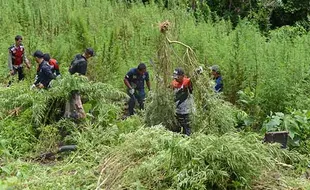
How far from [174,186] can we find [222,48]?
232 inches

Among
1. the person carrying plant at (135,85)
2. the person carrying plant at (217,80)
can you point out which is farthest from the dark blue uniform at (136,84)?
the person carrying plant at (217,80)

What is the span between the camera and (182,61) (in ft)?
24.8

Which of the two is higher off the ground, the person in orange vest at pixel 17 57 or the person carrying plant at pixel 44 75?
the person carrying plant at pixel 44 75

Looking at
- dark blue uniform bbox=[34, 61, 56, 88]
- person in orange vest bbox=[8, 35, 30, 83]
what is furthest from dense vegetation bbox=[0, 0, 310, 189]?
dark blue uniform bbox=[34, 61, 56, 88]

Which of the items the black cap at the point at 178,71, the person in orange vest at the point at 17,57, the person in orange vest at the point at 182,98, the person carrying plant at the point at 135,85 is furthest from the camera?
the person in orange vest at the point at 17,57

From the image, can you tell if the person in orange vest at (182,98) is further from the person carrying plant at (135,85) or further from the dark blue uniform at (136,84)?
the dark blue uniform at (136,84)

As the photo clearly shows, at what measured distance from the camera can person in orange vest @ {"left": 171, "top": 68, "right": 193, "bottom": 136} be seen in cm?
770

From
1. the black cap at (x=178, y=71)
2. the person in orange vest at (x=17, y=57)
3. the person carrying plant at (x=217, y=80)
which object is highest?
the black cap at (x=178, y=71)

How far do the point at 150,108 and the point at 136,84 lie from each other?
2.23m

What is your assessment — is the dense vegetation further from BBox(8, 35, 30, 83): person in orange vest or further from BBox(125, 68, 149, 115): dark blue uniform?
BBox(8, 35, 30, 83): person in orange vest

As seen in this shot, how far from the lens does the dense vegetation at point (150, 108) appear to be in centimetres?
568

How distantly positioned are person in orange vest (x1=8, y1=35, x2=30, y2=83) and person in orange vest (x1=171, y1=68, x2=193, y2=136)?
184 inches

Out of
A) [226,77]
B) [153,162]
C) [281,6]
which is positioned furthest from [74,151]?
[281,6]

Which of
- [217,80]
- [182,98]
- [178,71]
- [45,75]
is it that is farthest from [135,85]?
[178,71]
